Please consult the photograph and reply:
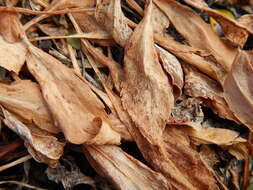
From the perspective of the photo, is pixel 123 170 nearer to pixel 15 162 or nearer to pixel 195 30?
pixel 15 162

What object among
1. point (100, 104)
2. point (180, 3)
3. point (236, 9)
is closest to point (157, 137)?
point (100, 104)

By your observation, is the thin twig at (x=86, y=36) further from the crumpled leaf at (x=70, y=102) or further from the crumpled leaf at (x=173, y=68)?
the crumpled leaf at (x=173, y=68)

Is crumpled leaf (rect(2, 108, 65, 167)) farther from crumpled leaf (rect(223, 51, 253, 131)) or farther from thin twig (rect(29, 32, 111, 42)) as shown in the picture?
crumpled leaf (rect(223, 51, 253, 131))

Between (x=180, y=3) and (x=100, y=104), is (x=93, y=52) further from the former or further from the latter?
(x=180, y=3)

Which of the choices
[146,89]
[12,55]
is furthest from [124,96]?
[12,55]

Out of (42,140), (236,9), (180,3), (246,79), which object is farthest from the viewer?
(236,9)

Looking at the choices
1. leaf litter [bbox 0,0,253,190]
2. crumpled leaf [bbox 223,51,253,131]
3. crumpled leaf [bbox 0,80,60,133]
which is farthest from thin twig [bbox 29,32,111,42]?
crumpled leaf [bbox 223,51,253,131]

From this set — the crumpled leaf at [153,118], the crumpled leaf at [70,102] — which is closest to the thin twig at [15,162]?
the crumpled leaf at [70,102]
